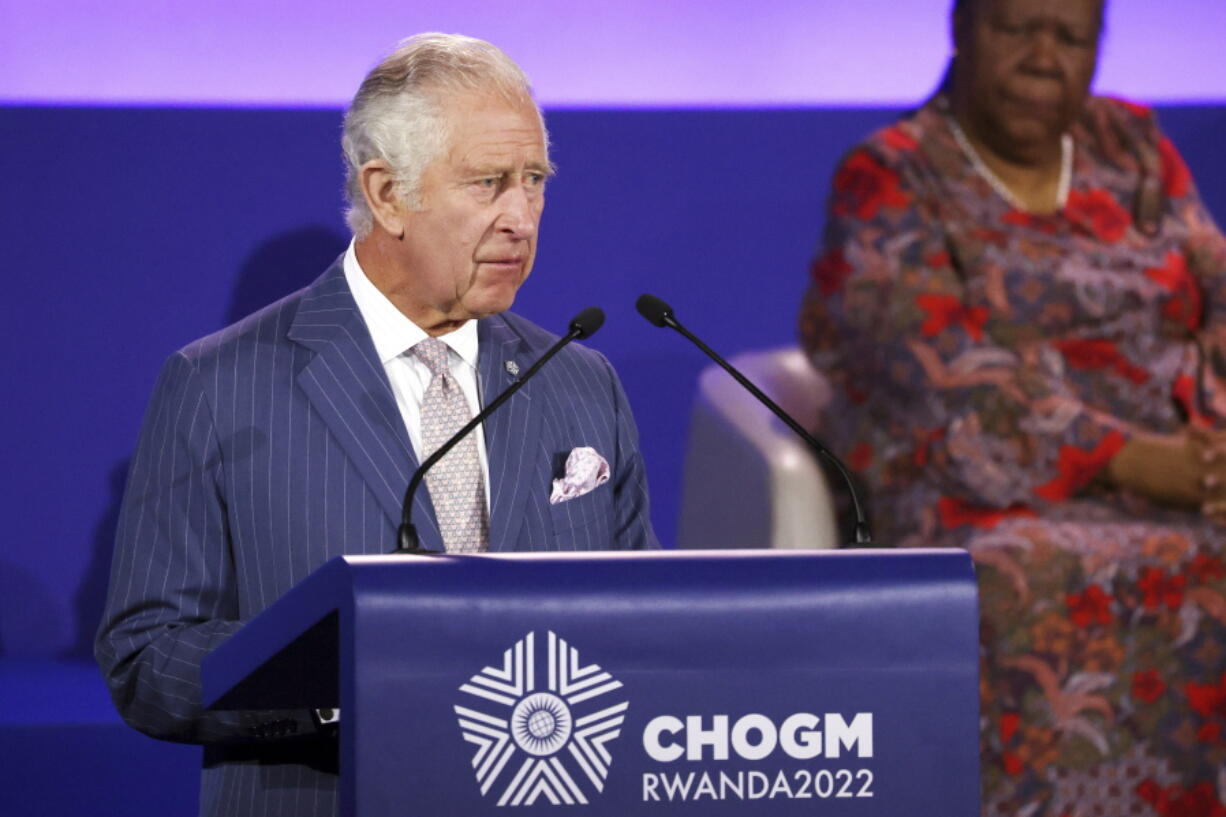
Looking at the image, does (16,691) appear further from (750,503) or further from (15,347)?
(750,503)

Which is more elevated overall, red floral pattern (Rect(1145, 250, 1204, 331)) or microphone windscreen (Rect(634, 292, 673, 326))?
red floral pattern (Rect(1145, 250, 1204, 331))

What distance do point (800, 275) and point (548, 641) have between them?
1.73 m

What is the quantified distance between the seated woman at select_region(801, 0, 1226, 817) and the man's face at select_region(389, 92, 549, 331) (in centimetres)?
109

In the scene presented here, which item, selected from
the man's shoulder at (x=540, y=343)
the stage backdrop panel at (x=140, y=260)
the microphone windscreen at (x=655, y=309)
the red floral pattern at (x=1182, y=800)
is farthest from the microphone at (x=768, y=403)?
the red floral pattern at (x=1182, y=800)

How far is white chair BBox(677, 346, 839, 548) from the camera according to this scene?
2516 mm

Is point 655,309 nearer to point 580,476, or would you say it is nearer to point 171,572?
point 580,476

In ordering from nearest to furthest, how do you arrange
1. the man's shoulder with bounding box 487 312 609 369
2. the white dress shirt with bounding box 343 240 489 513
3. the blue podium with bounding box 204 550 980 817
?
the blue podium with bounding box 204 550 980 817 < the white dress shirt with bounding box 343 240 489 513 < the man's shoulder with bounding box 487 312 609 369

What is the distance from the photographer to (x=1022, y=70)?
2.68 meters

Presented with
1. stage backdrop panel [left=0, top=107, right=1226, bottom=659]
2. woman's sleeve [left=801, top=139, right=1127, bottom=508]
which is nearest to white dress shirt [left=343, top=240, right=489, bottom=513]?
stage backdrop panel [left=0, top=107, right=1226, bottom=659]

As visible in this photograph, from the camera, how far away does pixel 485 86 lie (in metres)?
1.58

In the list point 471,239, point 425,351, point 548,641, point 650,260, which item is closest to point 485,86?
point 471,239

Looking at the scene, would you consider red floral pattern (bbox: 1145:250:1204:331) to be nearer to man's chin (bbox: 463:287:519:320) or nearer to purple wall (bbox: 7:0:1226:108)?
purple wall (bbox: 7:0:1226:108)

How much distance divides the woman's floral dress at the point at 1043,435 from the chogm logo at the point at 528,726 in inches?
62.1

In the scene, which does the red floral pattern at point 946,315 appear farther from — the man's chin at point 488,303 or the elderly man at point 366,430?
the man's chin at point 488,303
